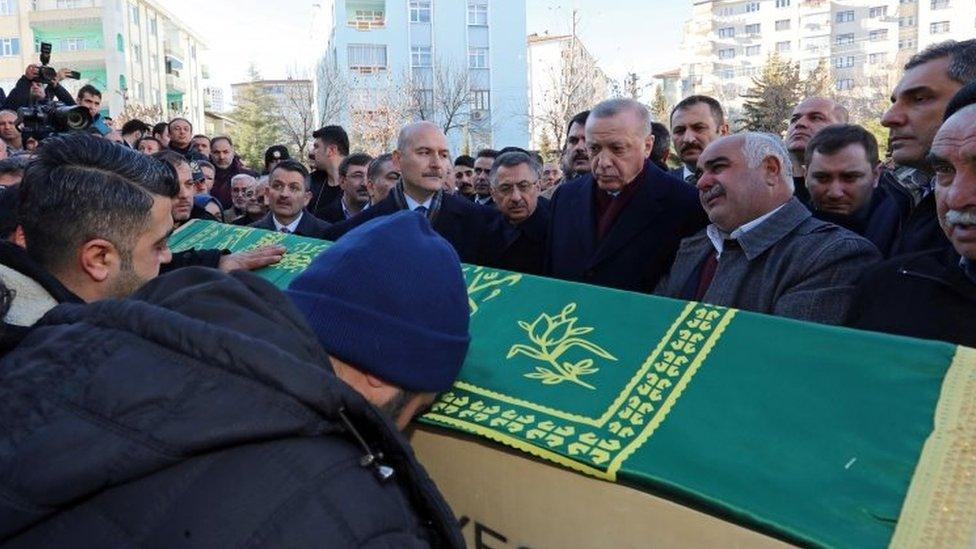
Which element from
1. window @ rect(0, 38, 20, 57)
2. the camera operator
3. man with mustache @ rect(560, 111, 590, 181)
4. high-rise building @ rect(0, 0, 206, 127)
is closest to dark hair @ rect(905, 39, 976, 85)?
man with mustache @ rect(560, 111, 590, 181)

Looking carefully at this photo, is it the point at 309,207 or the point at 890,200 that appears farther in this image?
the point at 309,207

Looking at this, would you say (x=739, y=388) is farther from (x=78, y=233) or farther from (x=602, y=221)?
(x=602, y=221)

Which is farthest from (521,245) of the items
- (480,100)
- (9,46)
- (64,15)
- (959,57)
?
(64,15)

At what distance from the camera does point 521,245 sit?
4465 mm

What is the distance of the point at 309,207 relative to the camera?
7.21 metres

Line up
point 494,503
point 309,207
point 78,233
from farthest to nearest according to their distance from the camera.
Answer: point 309,207 → point 78,233 → point 494,503

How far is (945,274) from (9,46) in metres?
60.3

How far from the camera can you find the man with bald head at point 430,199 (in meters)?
4.63

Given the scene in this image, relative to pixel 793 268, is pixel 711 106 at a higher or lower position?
higher

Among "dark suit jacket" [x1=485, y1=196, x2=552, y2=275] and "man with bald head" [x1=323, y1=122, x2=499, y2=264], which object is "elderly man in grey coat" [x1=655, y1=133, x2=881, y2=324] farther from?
"man with bald head" [x1=323, y1=122, x2=499, y2=264]

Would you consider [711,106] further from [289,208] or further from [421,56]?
[421,56]

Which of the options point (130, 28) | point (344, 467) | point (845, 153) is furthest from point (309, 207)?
point (130, 28)

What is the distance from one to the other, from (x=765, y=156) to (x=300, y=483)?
2468 millimetres

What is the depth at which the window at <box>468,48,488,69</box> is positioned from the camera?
4528cm
